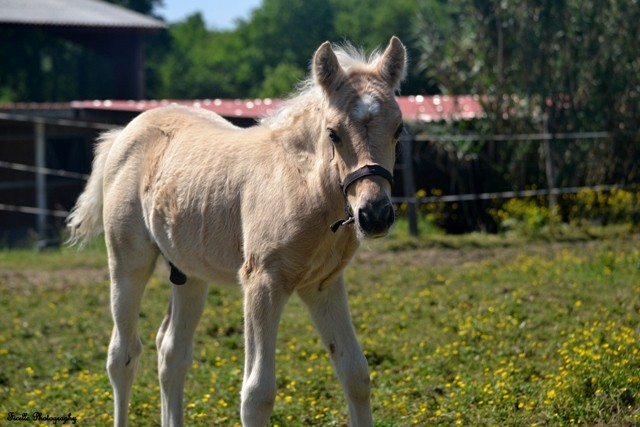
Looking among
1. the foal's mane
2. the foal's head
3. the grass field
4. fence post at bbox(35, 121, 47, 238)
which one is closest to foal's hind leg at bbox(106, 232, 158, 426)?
the grass field

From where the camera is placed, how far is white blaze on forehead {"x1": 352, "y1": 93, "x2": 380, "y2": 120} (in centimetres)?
441

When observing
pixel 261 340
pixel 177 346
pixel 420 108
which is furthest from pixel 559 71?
pixel 261 340

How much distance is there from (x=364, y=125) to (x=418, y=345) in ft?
10.9

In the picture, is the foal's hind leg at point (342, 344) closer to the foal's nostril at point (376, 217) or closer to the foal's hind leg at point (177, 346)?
the foal's nostril at point (376, 217)

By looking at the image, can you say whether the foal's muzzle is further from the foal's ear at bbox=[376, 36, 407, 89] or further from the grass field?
the grass field

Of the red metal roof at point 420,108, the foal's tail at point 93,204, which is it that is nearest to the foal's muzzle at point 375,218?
the foal's tail at point 93,204

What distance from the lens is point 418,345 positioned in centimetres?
741

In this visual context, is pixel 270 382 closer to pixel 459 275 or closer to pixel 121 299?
pixel 121 299

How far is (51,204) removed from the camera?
57.6ft

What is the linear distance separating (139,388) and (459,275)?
4070 millimetres

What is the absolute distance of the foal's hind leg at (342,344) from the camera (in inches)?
193

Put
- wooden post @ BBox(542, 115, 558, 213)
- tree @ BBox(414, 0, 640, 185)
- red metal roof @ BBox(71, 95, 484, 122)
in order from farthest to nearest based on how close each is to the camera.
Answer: red metal roof @ BBox(71, 95, 484, 122)
tree @ BBox(414, 0, 640, 185)
wooden post @ BBox(542, 115, 558, 213)

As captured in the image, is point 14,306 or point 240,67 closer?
point 14,306

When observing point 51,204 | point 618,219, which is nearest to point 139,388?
point 618,219
